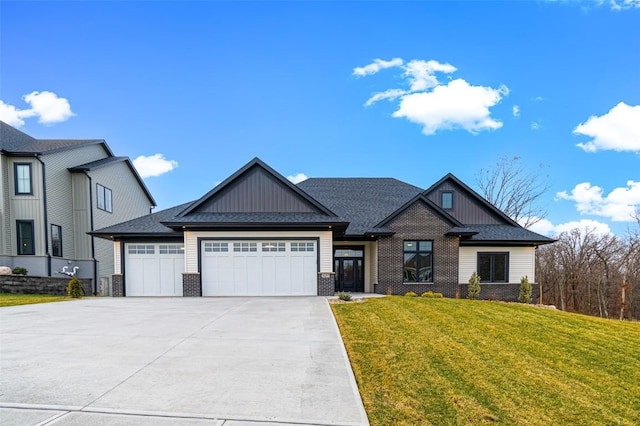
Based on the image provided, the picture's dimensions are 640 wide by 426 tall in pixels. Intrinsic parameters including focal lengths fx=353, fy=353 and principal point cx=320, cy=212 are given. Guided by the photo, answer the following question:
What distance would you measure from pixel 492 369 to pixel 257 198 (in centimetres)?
1199

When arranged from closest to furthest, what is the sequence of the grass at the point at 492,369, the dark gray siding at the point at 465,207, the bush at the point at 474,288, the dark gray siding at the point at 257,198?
1. the grass at the point at 492,369
2. the dark gray siding at the point at 257,198
3. the bush at the point at 474,288
4. the dark gray siding at the point at 465,207

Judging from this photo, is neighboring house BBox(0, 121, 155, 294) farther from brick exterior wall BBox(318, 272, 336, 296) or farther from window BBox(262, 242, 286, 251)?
brick exterior wall BBox(318, 272, 336, 296)

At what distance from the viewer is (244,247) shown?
15.2 m

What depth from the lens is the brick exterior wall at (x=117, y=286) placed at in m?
15.7

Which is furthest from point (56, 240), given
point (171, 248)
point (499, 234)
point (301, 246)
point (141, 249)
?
point (499, 234)

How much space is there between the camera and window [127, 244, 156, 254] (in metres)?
16.0

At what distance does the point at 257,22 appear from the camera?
48.2ft

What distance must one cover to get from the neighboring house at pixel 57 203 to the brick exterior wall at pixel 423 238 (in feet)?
47.3

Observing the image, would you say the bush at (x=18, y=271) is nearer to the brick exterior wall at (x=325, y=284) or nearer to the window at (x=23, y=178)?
the window at (x=23, y=178)

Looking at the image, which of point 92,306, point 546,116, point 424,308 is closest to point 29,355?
point 92,306

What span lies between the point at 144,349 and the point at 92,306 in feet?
24.2

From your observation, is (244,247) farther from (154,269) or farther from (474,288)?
(474,288)

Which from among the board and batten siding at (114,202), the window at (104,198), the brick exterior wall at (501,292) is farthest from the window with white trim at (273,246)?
the window at (104,198)

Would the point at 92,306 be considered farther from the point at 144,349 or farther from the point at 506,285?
the point at 506,285
